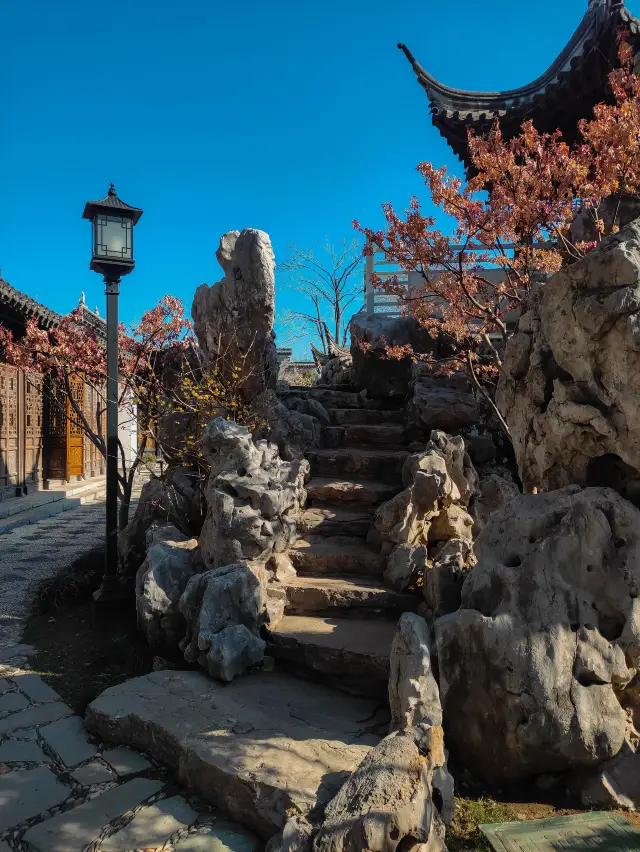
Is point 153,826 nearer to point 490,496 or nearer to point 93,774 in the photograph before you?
point 93,774

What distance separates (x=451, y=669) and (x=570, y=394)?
1.75 meters

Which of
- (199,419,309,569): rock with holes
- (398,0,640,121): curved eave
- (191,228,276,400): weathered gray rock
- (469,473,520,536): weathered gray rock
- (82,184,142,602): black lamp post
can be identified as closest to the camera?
(199,419,309,569): rock with holes

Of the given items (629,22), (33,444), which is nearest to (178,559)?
(629,22)

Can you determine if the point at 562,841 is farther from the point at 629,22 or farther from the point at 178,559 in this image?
the point at 629,22

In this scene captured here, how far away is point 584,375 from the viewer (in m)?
3.40

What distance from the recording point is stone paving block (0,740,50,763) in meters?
3.34

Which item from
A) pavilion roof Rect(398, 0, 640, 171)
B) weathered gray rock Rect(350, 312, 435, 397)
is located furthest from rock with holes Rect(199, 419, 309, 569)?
pavilion roof Rect(398, 0, 640, 171)

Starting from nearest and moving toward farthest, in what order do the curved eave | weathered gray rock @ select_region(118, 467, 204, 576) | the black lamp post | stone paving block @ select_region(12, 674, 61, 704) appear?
stone paving block @ select_region(12, 674, 61, 704)
the black lamp post
weathered gray rock @ select_region(118, 467, 204, 576)
the curved eave

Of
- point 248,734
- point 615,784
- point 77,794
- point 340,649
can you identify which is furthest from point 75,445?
point 615,784

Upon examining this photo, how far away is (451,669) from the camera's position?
3131 millimetres

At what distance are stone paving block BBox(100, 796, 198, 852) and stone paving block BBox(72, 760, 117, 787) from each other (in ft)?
1.37

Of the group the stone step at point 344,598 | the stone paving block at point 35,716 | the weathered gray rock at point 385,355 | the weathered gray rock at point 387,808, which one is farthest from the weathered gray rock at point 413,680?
the weathered gray rock at point 385,355

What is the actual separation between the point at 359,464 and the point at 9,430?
9836 millimetres

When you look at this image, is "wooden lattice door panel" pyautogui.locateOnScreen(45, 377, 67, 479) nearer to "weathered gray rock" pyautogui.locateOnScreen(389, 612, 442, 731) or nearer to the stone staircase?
the stone staircase
